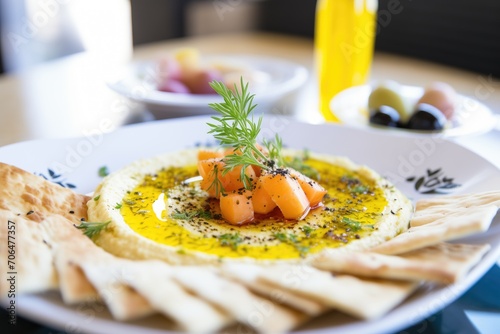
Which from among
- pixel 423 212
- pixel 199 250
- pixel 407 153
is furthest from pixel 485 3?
pixel 199 250

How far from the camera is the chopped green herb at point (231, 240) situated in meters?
2.35

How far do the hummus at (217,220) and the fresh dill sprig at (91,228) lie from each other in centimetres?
3

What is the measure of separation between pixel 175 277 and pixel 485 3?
5805mm

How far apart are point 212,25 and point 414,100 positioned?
17.1 ft

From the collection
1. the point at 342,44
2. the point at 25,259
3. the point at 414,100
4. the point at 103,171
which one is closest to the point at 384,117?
the point at 414,100

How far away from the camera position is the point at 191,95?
484cm

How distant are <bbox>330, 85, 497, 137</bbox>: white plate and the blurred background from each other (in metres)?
2.11

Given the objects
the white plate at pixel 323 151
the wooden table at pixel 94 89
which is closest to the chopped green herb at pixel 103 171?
the white plate at pixel 323 151

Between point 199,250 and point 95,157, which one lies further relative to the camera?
point 95,157

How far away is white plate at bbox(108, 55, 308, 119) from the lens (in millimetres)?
4227

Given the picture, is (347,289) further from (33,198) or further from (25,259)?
(33,198)

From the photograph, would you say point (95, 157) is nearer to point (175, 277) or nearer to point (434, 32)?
point (175, 277)

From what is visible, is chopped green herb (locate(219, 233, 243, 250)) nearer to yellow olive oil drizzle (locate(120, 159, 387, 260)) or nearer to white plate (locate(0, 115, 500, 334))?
yellow olive oil drizzle (locate(120, 159, 387, 260))

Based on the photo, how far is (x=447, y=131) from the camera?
161 inches
